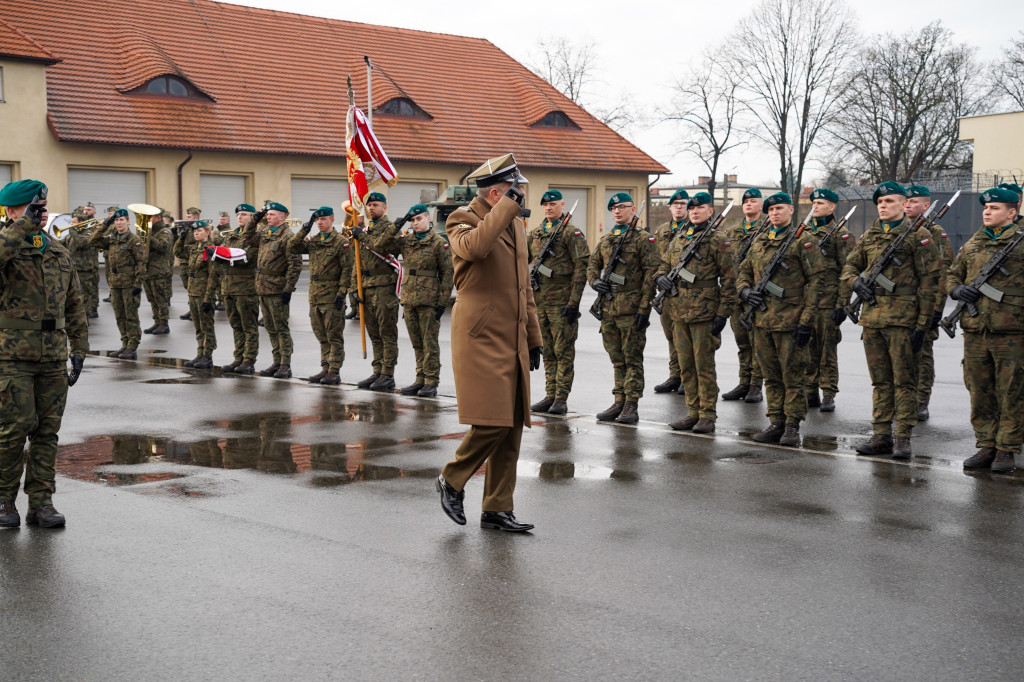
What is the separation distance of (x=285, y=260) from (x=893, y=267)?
763cm

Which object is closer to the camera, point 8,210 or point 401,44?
point 8,210

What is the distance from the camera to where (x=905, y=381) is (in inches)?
349

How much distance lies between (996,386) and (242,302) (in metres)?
9.40

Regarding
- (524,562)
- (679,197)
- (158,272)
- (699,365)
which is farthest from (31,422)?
(158,272)

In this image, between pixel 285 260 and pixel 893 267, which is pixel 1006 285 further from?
pixel 285 260

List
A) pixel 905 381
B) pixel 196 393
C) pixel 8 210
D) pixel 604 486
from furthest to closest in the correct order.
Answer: pixel 196 393
pixel 905 381
pixel 604 486
pixel 8 210

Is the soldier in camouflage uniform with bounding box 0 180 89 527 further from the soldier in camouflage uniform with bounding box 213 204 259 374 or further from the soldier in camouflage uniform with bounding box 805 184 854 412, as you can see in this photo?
the soldier in camouflage uniform with bounding box 213 204 259 374

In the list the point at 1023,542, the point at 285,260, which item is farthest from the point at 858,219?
the point at 1023,542

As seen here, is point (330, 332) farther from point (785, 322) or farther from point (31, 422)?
point (31, 422)

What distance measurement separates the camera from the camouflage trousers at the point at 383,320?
42.6 ft

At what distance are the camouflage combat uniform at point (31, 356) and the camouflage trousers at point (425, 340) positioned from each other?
5.94 m

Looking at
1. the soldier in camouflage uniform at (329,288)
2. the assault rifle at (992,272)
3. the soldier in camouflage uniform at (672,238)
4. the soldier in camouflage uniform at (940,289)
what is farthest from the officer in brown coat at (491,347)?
the soldier in camouflage uniform at (329,288)

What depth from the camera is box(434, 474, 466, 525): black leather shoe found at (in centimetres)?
650

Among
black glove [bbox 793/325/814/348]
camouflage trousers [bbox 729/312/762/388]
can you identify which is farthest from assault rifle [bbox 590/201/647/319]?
black glove [bbox 793/325/814/348]
